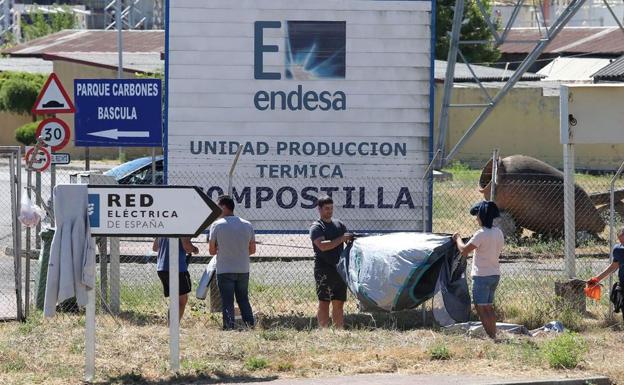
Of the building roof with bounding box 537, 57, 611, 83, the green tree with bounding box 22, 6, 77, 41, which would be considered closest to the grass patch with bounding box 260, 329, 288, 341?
the building roof with bounding box 537, 57, 611, 83

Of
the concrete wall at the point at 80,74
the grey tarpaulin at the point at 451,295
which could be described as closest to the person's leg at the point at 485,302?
the grey tarpaulin at the point at 451,295

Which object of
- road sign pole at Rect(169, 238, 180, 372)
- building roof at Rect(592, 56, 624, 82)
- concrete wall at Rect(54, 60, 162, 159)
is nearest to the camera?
road sign pole at Rect(169, 238, 180, 372)

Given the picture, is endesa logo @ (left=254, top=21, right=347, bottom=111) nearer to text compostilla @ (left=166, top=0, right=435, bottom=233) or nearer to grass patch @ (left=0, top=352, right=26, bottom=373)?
text compostilla @ (left=166, top=0, right=435, bottom=233)

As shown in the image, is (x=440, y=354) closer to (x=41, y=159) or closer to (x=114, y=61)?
(x=41, y=159)

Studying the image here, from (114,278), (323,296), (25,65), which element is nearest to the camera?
(323,296)

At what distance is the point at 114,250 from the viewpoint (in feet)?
43.9

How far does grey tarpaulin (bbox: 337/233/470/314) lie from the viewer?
1264cm

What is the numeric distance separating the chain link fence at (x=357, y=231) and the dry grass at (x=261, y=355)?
59.0 inches

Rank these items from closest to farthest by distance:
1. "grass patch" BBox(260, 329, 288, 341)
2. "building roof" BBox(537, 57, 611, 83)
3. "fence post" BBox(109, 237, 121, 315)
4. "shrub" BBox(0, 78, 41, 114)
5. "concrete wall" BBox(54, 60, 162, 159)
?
"grass patch" BBox(260, 329, 288, 341) → "fence post" BBox(109, 237, 121, 315) → "concrete wall" BBox(54, 60, 162, 159) → "shrub" BBox(0, 78, 41, 114) → "building roof" BBox(537, 57, 611, 83)

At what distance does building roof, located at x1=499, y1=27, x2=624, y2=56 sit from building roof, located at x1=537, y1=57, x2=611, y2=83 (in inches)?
23.3

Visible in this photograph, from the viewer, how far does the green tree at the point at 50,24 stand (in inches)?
3482

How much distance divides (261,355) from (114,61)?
3477cm

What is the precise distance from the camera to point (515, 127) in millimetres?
40406

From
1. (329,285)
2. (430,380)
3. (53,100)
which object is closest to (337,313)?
(329,285)
